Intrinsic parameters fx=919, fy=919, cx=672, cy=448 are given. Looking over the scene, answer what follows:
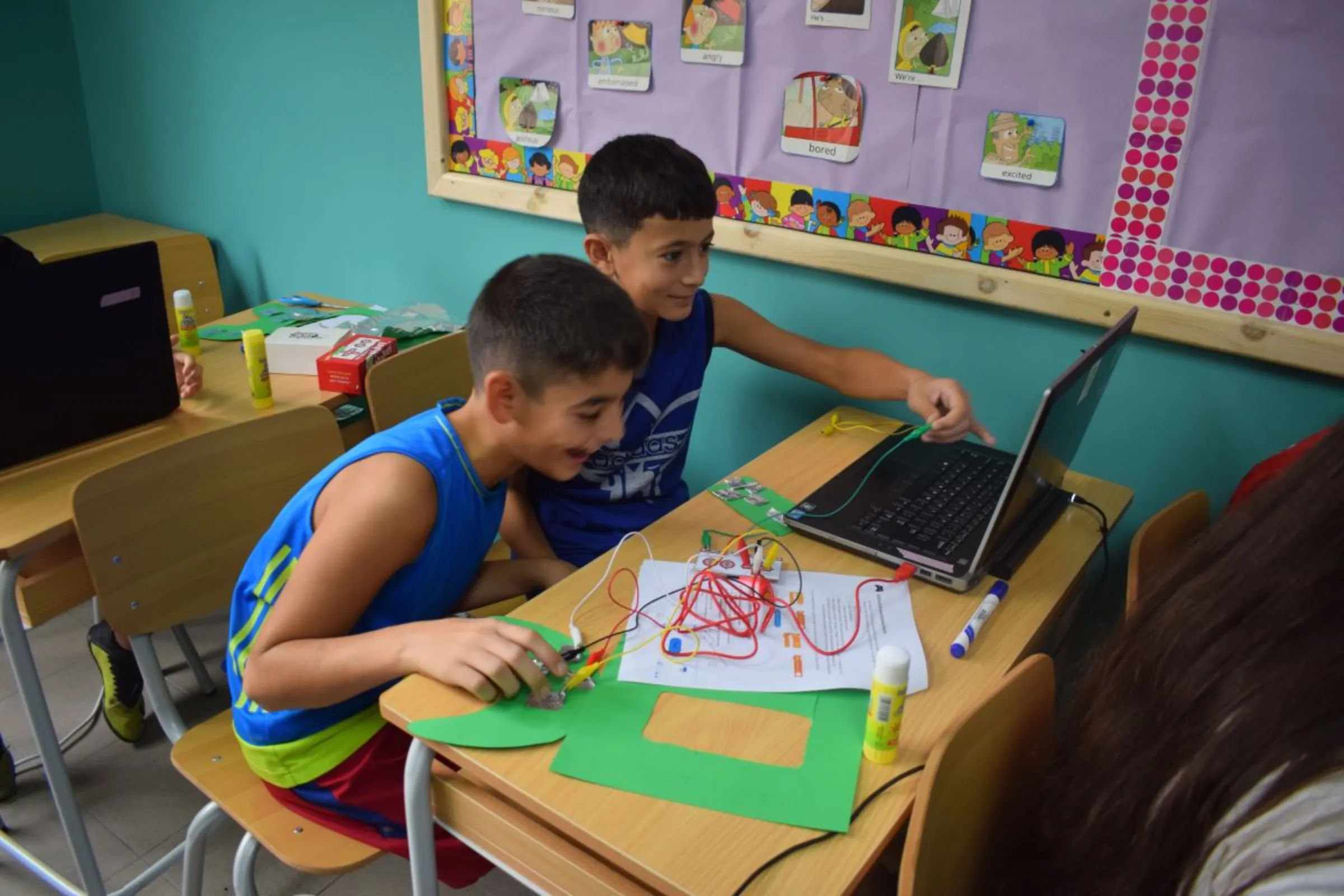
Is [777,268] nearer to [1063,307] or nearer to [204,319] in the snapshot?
→ [1063,307]

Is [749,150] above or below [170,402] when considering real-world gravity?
above

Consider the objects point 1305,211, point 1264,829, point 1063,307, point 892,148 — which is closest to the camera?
point 1264,829

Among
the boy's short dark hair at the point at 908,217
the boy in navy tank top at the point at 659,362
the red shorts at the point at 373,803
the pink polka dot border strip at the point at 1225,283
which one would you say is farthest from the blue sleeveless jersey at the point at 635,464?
the pink polka dot border strip at the point at 1225,283

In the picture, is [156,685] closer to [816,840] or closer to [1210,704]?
[816,840]

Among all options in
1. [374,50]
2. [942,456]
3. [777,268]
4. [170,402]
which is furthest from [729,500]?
[374,50]

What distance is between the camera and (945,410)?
1559 mm

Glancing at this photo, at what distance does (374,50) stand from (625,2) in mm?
819

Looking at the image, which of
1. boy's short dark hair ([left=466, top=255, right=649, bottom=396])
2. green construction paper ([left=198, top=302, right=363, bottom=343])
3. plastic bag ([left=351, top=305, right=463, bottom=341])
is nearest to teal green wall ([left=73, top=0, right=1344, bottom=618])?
plastic bag ([left=351, top=305, right=463, bottom=341])

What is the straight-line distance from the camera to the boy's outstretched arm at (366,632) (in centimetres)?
99

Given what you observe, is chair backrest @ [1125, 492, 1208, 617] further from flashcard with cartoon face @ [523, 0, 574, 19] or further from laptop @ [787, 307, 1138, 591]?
flashcard with cartoon face @ [523, 0, 574, 19]

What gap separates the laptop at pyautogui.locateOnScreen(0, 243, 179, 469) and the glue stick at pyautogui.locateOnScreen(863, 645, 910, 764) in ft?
4.59

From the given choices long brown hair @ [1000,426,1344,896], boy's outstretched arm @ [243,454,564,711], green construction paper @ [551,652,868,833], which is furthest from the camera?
boy's outstretched arm @ [243,454,564,711]

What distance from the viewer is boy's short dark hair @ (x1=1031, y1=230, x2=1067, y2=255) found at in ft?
5.24

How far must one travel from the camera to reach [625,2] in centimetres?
192
